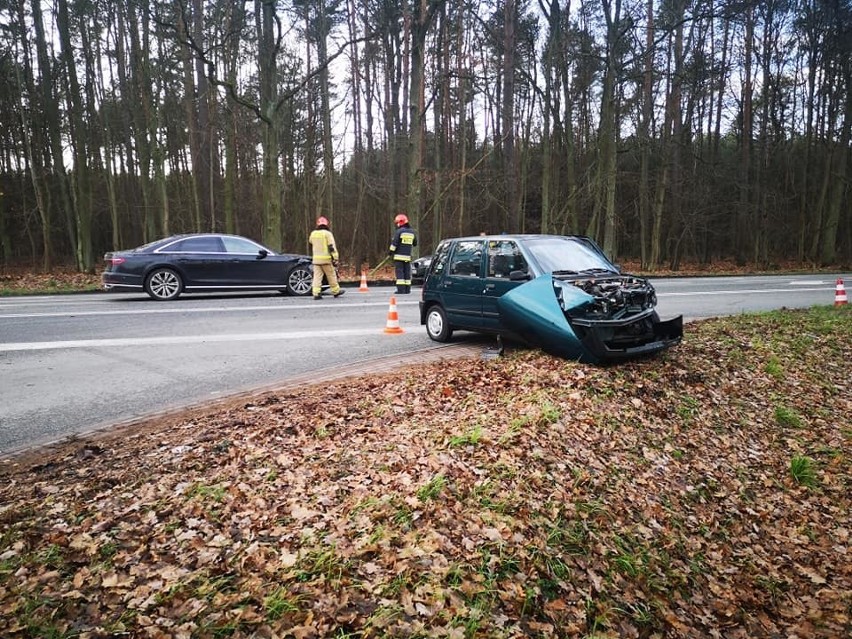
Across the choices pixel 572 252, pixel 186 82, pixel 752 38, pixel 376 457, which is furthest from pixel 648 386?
pixel 752 38

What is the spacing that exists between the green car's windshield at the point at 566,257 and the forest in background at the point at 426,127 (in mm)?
10716

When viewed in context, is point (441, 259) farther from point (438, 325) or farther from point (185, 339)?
point (185, 339)

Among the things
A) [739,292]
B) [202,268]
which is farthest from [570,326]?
[739,292]

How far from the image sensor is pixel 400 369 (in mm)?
6516

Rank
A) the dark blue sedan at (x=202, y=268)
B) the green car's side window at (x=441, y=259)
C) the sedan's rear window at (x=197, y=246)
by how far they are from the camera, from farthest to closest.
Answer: the sedan's rear window at (x=197, y=246) → the dark blue sedan at (x=202, y=268) → the green car's side window at (x=441, y=259)

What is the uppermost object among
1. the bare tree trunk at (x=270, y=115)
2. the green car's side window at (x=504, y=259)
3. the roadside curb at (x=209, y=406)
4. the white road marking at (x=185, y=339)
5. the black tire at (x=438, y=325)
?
the bare tree trunk at (x=270, y=115)

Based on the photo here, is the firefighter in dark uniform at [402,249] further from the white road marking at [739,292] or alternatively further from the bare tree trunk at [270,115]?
the white road marking at [739,292]

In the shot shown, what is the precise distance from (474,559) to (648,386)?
3.59 m

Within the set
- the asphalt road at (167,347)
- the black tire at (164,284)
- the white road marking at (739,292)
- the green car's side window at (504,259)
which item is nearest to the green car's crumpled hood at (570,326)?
the green car's side window at (504,259)

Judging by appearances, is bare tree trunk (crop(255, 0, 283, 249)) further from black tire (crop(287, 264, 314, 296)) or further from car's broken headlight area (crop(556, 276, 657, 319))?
car's broken headlight area (crop(556, 276, 657, 319))

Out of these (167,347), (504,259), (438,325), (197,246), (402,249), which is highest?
(197,246)

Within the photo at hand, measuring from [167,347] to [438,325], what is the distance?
Answer: 403 centimetres

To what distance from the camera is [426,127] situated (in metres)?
26.8

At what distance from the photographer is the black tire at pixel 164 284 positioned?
42.4 feet
